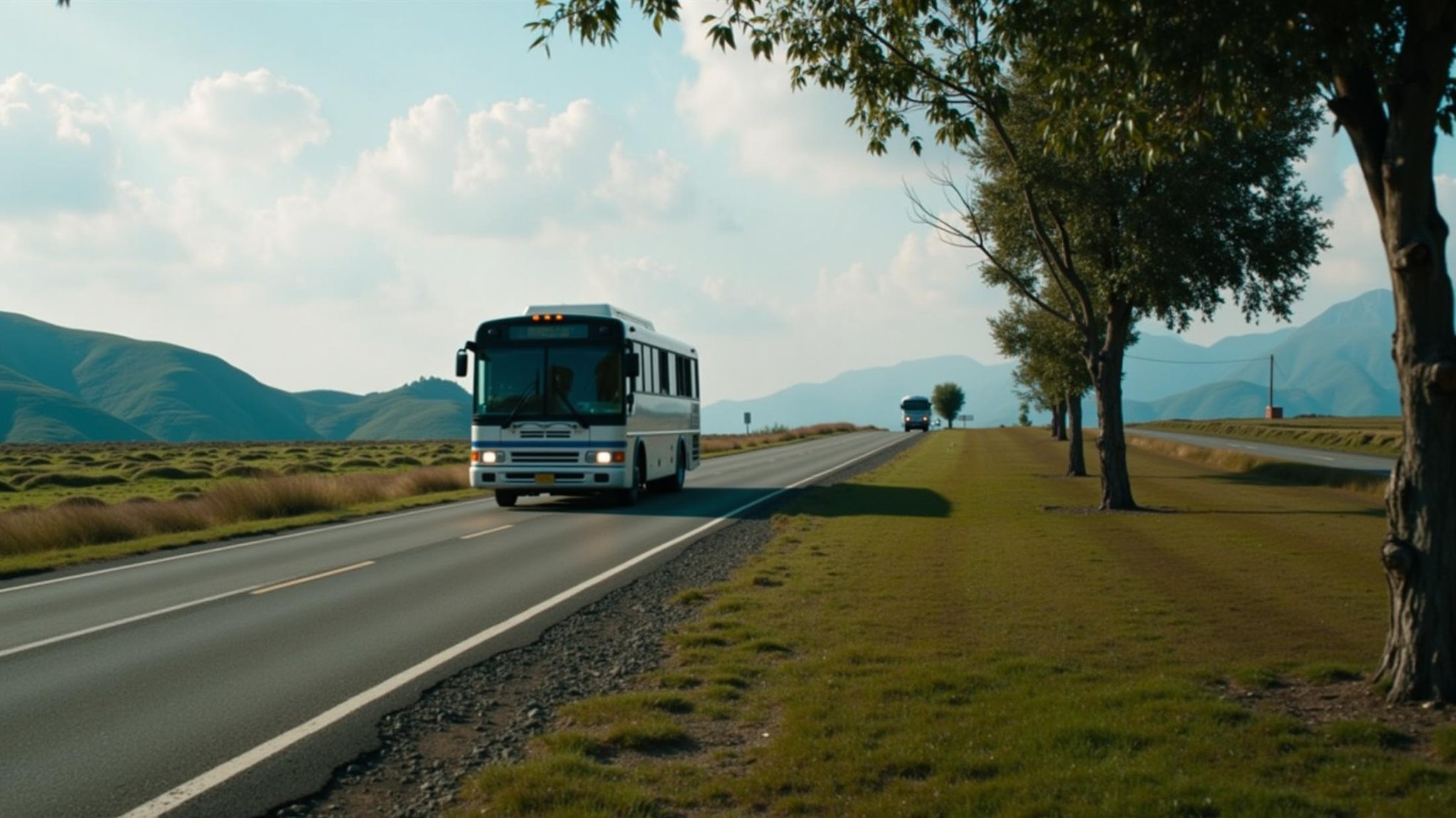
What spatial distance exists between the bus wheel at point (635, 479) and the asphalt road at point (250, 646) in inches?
176

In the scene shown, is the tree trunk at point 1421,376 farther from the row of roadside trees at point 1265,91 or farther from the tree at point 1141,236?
the tree at point 1141,236

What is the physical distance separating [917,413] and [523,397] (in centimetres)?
9350

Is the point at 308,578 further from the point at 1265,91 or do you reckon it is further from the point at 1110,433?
the point at 1110,433

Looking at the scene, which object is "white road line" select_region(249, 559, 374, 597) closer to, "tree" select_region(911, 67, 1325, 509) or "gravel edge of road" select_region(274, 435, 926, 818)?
"gravel edge of road" select_region(274, 435, 926, 818)

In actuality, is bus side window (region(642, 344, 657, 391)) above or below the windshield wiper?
above

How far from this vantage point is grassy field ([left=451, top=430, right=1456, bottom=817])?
5.17 m

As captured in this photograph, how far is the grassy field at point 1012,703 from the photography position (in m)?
5.17

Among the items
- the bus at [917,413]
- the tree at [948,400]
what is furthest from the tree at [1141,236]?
the tree at [948,400]

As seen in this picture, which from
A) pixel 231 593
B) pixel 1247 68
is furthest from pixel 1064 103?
pixel 231 593

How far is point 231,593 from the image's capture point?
39.6 ft

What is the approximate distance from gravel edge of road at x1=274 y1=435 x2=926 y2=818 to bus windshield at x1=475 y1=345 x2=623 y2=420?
33.1ft

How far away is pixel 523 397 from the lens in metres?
Answer: 22.5

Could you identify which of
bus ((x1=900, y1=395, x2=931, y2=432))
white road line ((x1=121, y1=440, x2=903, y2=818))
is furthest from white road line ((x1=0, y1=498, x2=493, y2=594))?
bus ((x1=900, y1=395, x2=931, y2=432))

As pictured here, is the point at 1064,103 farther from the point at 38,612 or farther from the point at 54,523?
the point at 54,523
